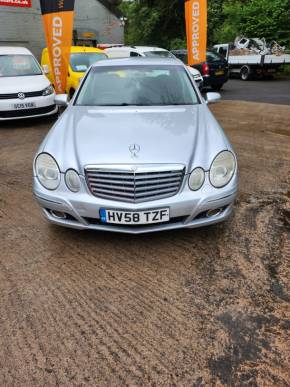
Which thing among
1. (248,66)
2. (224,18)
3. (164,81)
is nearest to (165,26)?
(224,18)

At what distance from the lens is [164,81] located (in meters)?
4.43

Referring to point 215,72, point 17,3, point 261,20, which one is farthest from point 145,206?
point 261,20

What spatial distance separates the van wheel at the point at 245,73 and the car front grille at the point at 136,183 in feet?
58.1

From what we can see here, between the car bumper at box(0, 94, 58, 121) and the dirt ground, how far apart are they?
4167mm

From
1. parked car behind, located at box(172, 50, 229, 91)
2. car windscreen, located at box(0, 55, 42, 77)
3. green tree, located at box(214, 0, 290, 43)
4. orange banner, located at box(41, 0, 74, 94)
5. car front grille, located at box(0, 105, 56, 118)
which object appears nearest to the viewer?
car front grille, located at box(0, 105, 56, 118)

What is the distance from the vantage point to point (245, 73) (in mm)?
19125

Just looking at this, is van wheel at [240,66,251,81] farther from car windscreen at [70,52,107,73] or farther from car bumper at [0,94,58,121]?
car bumper at [0,94,58,121]

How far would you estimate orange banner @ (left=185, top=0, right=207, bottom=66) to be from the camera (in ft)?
36.1

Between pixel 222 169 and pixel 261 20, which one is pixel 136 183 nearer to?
pixel 222 169

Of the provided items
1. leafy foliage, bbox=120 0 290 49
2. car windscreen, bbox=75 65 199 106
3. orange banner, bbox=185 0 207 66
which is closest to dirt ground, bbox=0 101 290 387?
car windscreen, bbox=75 65 199 106

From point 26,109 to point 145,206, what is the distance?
230 inches

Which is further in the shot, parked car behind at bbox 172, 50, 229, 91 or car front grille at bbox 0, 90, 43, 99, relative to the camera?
parked car behind at bbox 172, 50, 229, 91

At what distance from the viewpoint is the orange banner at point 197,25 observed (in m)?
11.0

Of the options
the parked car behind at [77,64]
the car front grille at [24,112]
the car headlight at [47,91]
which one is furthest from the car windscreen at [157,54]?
the car front grille at [24,112]
